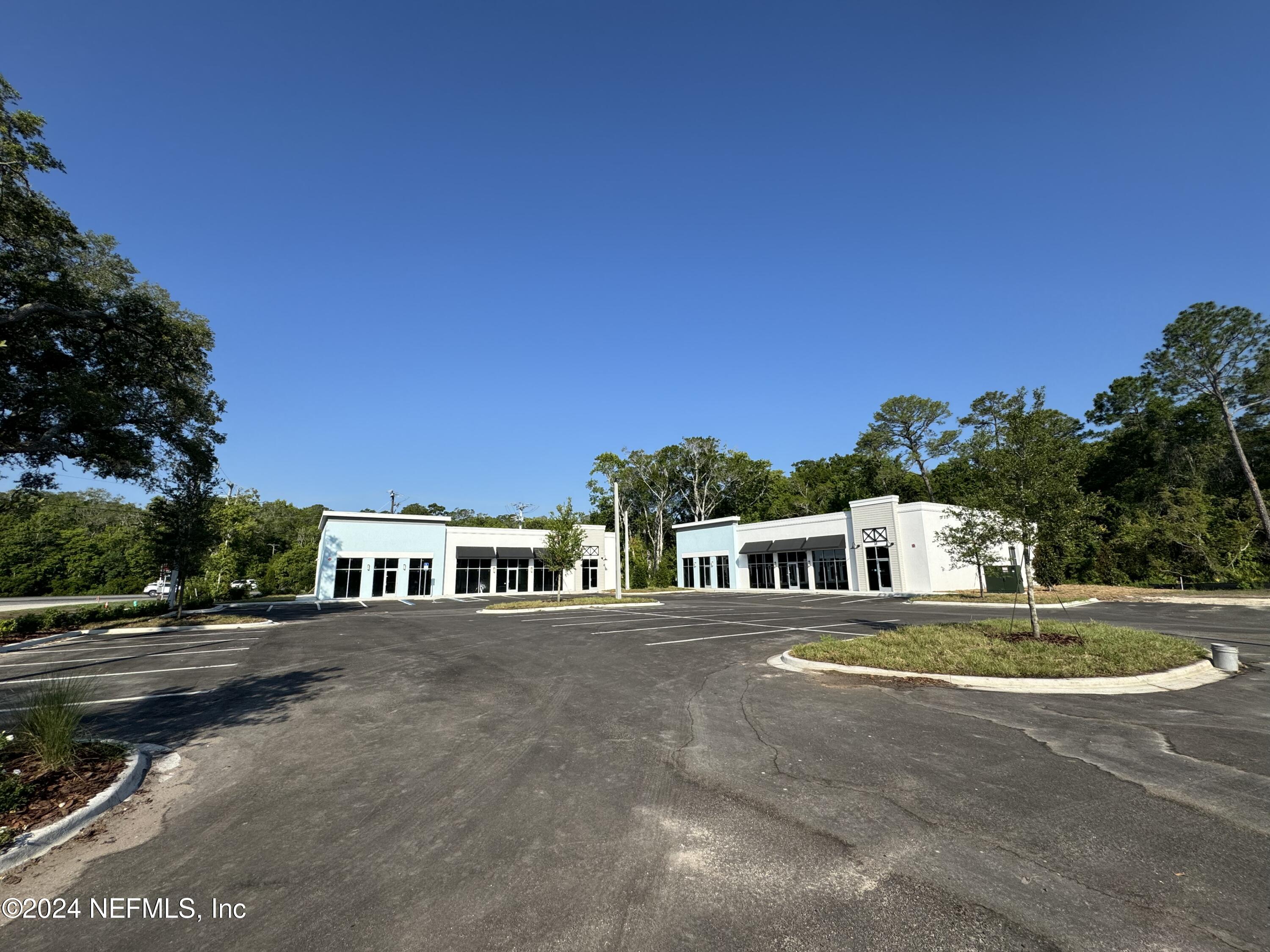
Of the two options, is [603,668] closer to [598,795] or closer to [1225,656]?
[598,795]

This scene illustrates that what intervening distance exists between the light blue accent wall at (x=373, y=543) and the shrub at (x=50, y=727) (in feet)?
119

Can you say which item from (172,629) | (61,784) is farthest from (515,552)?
(61,784)

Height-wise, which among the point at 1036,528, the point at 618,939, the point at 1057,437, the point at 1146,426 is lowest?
the point at 618,939

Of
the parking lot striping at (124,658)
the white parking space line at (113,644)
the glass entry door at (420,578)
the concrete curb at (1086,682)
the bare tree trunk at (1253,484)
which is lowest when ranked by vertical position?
the concrete curb at (1086,682)

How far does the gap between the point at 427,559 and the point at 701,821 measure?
138 ft

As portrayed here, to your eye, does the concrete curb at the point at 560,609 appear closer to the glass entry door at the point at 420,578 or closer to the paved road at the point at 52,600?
the glass entry door at the point at 420,578

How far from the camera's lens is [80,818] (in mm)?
4590

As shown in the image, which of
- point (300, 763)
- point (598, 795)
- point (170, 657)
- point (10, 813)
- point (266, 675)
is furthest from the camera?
point (170, 657)

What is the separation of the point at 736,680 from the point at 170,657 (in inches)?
555

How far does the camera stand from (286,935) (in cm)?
308

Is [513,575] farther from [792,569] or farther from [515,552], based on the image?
[792,569]

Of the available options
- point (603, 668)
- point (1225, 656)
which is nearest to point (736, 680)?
point (603, 668)

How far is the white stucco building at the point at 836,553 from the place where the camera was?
37.4 m

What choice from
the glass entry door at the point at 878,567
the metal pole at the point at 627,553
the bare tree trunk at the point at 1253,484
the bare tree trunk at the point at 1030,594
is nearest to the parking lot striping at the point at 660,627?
the bare tree trunk at the point at 1030,594
